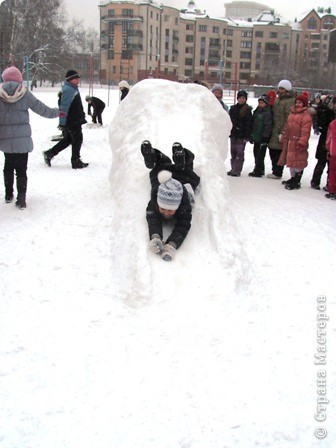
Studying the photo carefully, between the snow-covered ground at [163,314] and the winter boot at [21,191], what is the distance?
→ 0.13m

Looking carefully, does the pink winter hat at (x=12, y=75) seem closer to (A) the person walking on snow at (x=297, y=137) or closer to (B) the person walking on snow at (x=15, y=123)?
(B) the person walking on snow at (x=15, y=123)

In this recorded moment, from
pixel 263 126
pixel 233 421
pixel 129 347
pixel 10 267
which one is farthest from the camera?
pixel 263 126

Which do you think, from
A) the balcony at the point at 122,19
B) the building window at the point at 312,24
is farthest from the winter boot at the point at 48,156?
the building window at the point at 312,24

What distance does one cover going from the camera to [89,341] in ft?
11.0

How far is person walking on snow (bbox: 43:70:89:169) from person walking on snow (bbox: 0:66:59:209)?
234 centimetres

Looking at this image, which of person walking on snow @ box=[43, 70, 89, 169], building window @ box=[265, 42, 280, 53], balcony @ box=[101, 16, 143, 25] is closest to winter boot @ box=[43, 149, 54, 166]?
person walking on snow @ box=[43, 70, 89, 169]

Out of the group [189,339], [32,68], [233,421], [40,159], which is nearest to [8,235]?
[189,339]

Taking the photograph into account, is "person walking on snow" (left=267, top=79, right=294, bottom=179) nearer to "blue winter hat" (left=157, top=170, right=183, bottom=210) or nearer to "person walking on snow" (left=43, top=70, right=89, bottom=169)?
"person walking on snow" (left=43, top=70, right=89, bottom=169)

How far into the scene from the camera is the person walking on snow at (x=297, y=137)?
7.20 m

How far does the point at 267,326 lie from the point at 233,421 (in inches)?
42.3

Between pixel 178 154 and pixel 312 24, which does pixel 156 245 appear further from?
pixel 312 24

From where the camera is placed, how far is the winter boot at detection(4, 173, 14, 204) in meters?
5.71

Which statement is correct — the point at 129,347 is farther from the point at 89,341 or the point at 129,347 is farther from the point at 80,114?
the point at 80,114

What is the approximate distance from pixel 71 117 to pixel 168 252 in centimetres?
488
